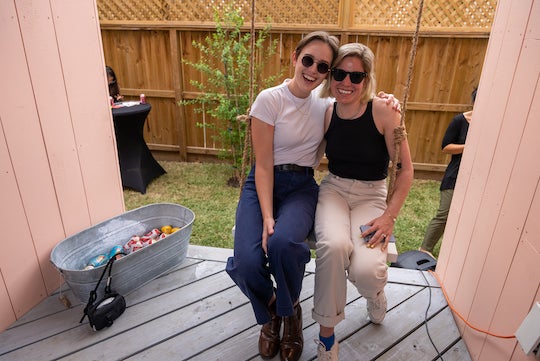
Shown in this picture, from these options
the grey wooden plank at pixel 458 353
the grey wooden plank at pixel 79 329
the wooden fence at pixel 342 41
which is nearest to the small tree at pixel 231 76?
the wooden fence at pixel 342 41

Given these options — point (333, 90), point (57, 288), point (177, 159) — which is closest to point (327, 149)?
→ point (333, 90)

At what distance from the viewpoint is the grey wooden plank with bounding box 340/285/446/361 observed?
1568mm

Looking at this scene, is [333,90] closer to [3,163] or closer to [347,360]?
[347,360]

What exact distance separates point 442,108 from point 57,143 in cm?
394

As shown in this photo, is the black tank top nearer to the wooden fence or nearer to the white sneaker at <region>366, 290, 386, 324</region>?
the white sneaker at <region>366, 290, 386, 324</region>

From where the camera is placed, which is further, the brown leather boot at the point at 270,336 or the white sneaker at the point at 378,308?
the white sneaker at the point at 378,308

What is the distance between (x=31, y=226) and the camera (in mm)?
1718

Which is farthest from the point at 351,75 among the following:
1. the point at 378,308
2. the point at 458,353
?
the point at 458,353

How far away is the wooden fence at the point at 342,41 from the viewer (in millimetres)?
3930

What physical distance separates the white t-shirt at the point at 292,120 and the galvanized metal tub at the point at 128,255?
→ 2.43 ft

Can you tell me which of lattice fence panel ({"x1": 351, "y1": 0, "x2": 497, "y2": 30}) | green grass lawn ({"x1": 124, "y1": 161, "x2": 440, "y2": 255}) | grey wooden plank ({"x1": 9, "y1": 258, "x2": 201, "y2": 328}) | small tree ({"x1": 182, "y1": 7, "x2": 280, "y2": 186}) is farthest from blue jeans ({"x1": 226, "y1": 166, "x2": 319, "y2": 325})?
lattice fence panel ({"x1": 351, "y1": 0, "x2": 497, "y2": 30})

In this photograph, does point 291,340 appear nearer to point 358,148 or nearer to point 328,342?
point 328,342

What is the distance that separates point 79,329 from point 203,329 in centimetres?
57

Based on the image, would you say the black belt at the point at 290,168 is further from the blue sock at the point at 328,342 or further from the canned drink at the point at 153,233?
the canned drink at the point at 153,233
